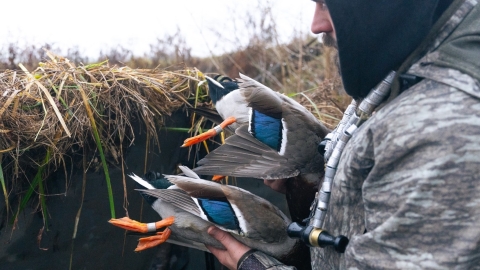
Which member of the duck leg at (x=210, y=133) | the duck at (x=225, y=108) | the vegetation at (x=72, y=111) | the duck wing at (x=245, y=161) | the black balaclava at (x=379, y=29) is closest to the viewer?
the black balaclava at (x=379, y=29)

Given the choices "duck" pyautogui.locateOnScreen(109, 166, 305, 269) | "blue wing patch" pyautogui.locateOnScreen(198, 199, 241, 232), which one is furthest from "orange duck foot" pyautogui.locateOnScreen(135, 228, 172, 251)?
"blue wing patch" pyautogui.locateOnScreen(198, 199, 241, 232)

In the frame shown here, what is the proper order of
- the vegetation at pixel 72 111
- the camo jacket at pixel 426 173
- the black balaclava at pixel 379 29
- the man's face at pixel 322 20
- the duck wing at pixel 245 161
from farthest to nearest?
the duck wing at pixel 245 161 → the vegetation at pixel 72 111 → the man's face at pixel 322 20 → the black balaclava at pixel 379 29 → the camo jacket at pixel 426 173

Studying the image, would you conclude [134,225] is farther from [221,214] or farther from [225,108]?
[225,108]

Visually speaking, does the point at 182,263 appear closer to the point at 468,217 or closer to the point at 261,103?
the point at 261,103

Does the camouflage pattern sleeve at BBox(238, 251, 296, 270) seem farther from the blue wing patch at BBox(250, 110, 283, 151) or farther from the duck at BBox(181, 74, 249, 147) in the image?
the duck at BBox(181, 74, 249, 147)

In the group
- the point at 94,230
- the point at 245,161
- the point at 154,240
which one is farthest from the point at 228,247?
the point at 94,230

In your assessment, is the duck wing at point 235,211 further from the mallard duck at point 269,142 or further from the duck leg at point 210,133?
the duck leg at point 210,133

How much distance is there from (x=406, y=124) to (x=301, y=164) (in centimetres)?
145

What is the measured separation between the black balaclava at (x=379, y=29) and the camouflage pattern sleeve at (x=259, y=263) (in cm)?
105

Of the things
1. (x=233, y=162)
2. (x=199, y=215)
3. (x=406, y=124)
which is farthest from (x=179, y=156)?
(x=406, y=124)

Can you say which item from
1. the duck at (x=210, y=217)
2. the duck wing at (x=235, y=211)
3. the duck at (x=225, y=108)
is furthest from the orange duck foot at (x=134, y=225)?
the duck at (x=225, y=108)

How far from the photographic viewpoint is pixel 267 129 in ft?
9.66

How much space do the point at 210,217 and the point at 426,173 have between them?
1.29 m

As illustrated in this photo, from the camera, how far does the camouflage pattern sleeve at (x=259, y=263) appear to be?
2334 mm
